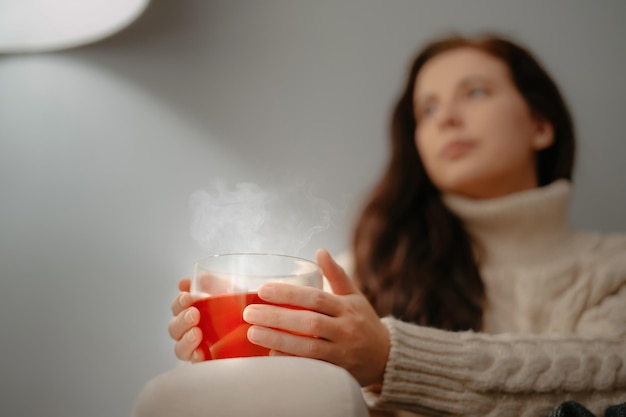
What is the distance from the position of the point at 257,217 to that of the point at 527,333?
0.55 metres

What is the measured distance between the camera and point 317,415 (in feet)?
1.28

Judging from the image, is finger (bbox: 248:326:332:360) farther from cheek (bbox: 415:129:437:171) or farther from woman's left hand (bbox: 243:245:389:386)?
cheek (bbox: 415:129:437:171)

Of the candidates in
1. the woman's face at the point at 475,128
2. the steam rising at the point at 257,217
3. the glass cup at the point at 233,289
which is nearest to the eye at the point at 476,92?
the woman's face at the point at 475,128

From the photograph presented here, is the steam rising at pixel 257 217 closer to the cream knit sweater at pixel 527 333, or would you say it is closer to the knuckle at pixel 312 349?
the cream knit sweater at pixel 527 333

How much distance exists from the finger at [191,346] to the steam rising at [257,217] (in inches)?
16.6

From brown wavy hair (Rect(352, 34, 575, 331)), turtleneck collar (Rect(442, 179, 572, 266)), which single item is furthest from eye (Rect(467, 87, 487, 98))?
turtleneck collar (Rect(442, 179, 572, 266))

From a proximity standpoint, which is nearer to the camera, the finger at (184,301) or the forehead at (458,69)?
the finger at (184,301)

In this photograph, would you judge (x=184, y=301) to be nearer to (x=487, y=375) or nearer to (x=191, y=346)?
(x=191, y=346)

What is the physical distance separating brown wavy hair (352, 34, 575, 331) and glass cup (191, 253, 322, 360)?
1.56 ft

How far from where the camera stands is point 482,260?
3.72 feet

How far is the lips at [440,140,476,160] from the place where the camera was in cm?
108

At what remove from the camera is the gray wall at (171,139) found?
1.04 meters

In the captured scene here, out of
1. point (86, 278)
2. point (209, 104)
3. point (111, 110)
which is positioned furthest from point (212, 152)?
point (86, 278)

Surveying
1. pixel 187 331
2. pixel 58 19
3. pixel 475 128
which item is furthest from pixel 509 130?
pixel 58 19
